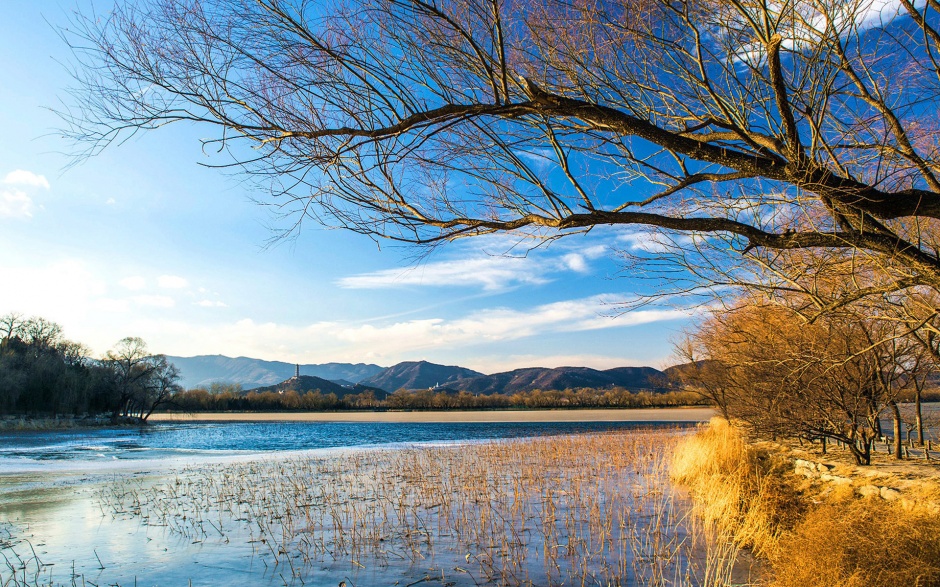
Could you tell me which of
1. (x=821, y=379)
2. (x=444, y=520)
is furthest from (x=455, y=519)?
(x=821, y=379)

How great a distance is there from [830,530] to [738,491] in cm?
475

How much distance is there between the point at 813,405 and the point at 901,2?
8.15 meters

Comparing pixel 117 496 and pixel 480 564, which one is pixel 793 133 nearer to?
pixel 480 564

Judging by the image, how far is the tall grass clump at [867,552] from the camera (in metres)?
4.54

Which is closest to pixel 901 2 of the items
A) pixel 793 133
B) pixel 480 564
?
pixel 793 133

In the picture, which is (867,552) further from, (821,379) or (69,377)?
(69,377)

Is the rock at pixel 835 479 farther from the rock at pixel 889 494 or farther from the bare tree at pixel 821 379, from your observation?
the rock at pixel 889 494

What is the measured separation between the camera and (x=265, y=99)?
14.6 feet

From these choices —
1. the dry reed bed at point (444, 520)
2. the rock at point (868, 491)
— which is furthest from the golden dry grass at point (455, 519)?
the rock at point (868, 491)

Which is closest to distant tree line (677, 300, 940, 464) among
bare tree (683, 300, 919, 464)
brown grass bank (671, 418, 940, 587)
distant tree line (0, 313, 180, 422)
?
bare tree (683, 300, 919, 464)

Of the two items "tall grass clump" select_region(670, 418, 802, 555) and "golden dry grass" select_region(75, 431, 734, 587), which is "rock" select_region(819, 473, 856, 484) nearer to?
"tall grass clump" select_region(670, 418, 802, 555)

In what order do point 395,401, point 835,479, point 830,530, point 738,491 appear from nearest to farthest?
point 830,530 < point 835,479 < point 738,491 < point 395,401

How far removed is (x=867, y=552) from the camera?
4.72 m

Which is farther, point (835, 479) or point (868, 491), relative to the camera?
point (835, 479)
